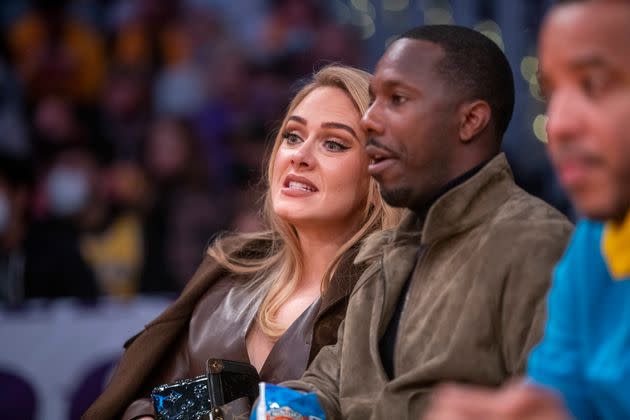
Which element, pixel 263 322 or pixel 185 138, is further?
pixel 185 138

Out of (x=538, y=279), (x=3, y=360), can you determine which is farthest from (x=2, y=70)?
(x=538, y=279)

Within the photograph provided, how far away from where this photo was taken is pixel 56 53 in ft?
16.0

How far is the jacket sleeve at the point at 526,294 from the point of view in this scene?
1.71 m

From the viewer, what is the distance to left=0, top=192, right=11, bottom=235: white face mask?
450cm

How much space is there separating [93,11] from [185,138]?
0.79m

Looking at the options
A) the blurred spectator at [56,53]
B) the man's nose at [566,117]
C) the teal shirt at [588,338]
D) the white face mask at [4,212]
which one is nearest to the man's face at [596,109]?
the man's nose at [566,117]

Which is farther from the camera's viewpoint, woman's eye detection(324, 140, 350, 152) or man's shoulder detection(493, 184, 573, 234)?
woman's eye detection(324, 140, 350, 152)

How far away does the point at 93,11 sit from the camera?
15.9ft

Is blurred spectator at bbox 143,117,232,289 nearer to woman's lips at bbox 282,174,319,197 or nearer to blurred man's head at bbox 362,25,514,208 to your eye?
woman's lips at bbox 282,174,319,197

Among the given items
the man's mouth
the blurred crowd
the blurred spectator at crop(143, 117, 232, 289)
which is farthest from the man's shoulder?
the blurred spectator at crop(143, 117, 232, 289)

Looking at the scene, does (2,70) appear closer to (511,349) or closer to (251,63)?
(251,63)

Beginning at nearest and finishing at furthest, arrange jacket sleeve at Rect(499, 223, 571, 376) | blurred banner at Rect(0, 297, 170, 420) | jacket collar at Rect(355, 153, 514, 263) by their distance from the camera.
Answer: jacket sleeve at Rect(499, 223, 571, 376), jacket collar at Rect(355, 153, 514, 263), blurred banner at Rect(0, 297, 170, 420)

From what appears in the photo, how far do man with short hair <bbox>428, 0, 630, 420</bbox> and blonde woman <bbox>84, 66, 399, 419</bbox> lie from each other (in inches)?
49.4

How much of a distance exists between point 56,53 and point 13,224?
2.88ft
